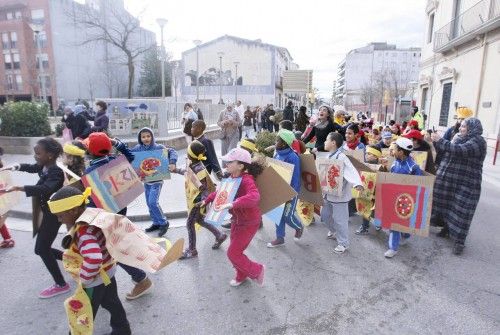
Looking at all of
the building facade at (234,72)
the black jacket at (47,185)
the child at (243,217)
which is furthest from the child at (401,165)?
the building facade at (234,72)

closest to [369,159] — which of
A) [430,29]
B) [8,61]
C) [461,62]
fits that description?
[461,62]

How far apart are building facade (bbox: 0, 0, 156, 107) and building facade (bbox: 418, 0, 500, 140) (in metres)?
32.2

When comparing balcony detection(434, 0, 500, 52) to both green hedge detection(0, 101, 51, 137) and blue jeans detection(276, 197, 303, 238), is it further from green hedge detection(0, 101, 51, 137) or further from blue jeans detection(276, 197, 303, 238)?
green hedge detection(0, 101, 51, 137)

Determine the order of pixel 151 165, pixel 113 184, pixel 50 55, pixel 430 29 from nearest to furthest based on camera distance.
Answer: pixel 113 184 → pixel 151 165 → pixel 430 29 → pixel 50 55

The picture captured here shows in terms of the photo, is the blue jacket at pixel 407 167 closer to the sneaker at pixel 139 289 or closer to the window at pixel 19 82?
the sneaker at pixel 139 289

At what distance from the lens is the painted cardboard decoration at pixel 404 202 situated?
13.3 feet

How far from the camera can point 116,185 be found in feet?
→ 12.5

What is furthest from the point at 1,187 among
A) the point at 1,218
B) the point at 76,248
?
the point at 76,248

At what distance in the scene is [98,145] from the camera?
3719mm

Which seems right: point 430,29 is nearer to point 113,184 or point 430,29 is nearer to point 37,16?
point 113,184

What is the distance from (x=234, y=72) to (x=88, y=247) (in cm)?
4094

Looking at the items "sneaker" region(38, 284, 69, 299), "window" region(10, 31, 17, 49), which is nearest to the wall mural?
"window" region(10, 31, 17, 49)

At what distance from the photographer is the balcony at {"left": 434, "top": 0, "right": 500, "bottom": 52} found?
A: 13.0 m

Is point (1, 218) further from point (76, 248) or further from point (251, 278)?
point (251, 278)
